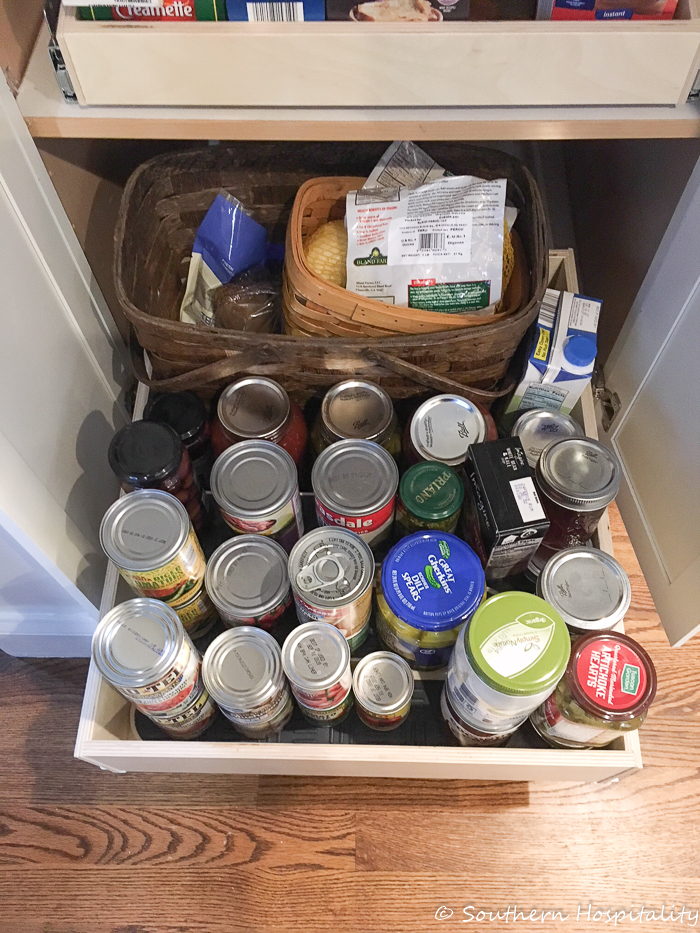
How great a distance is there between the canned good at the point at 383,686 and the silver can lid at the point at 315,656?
0.08 meters

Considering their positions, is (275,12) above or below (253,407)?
above

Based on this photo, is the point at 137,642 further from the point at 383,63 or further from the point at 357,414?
the point at 383,63

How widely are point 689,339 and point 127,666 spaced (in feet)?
2.46

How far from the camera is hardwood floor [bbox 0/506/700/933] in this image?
90 cm

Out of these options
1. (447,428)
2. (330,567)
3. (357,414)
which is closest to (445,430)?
(447,428)

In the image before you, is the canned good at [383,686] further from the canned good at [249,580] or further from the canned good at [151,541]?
the canned good at [151,541]

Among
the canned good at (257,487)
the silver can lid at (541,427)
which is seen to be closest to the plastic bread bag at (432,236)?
the silver can lid at (541,427)

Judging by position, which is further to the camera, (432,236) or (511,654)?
(432,236)

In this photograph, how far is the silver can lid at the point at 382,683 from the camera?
82 centimetres

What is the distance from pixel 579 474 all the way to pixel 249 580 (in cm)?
39

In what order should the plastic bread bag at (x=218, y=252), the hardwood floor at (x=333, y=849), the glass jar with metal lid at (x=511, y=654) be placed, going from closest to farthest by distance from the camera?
the glass jar with metal lid at (x=511, y=654), the hardwood floor at (x=333, y=849), the plastic bread bag at (x=218, y=252)

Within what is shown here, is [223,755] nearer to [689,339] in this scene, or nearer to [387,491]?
[387,491]

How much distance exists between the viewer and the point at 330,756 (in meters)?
0.79

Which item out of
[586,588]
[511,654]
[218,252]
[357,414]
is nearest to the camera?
[511,654]
